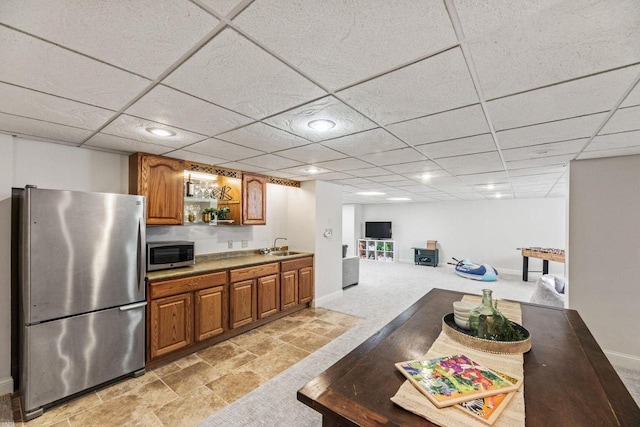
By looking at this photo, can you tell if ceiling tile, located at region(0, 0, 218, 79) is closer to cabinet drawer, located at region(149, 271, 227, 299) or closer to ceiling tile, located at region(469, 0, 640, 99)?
ceiling tile, located at region(469, 0, 640, 99)

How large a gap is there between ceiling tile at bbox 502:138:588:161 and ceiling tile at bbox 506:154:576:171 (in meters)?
→ 0.16

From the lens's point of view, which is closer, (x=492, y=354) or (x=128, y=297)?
(x=492, y=354)

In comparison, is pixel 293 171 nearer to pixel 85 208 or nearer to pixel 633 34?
pixel 85 208

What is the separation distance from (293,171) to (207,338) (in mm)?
2422

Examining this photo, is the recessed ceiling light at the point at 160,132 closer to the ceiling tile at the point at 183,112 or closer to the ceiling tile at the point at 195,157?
the ceiling tile at the point at 183,112

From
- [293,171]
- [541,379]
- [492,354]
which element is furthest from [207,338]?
[541,379]

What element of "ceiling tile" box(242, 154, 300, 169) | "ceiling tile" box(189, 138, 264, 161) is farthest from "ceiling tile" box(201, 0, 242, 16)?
"ceiling tile" box(242, 154, 300, 169)

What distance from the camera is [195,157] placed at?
323 cm

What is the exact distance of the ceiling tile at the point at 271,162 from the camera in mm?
3218

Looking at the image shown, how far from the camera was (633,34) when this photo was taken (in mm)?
1039

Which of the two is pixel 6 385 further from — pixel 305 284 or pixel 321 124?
pixel 321 124

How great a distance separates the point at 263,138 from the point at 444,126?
1483mm

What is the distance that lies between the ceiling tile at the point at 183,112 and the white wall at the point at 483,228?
8.65 m

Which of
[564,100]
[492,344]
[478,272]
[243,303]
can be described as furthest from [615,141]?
[478,272]
